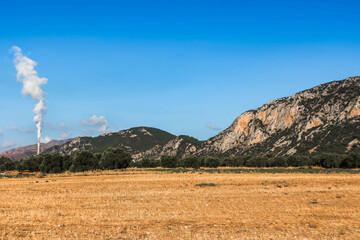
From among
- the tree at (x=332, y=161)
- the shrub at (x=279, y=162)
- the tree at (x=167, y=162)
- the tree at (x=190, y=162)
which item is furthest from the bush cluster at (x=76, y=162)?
the tree at (x=332, y=161)

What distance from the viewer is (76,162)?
67312mm

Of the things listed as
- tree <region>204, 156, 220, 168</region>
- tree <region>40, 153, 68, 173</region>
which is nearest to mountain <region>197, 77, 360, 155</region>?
tree <region>204, 156, 220, 168</region>

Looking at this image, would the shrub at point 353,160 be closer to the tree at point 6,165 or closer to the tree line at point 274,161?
the tree line at point 274,161

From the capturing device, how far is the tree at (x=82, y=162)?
66.3 metres

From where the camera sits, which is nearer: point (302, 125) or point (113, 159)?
point (113, 159)

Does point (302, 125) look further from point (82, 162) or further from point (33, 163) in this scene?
point (33, 163)

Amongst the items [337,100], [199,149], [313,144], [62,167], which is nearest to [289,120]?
[337,100]

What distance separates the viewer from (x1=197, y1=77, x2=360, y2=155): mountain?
415 feet

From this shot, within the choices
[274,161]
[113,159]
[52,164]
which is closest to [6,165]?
[52,164]

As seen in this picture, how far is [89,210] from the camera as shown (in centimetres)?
1784

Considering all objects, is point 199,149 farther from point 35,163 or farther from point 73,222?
point 73,222

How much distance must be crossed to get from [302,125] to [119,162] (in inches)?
4287

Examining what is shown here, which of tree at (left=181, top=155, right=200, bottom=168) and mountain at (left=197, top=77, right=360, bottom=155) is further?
mountain at (left=197, top=77, right=360, bottom=155)

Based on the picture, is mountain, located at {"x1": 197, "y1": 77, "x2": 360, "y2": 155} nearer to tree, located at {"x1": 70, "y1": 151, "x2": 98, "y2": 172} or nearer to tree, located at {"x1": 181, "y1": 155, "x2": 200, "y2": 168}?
tree, located at {"x1": 181, "y1": 155, "x2": 200, "y2": 168}
